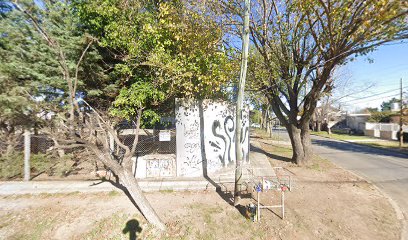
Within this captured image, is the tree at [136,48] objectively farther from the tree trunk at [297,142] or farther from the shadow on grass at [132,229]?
the tree trunk at [297,142]

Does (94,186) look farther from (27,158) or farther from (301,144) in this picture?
(301,144)

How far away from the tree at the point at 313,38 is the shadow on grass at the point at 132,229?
6.52m

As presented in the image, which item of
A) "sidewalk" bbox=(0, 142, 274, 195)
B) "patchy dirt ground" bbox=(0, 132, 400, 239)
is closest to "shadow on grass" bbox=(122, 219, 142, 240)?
"patchy dirt ground" bbox=(0, 132, 400, 239)

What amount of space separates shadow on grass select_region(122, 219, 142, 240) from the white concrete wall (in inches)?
116

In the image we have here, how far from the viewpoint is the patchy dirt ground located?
437cm

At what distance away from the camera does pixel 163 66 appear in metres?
6.36

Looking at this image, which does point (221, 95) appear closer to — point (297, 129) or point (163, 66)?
point (163, 66)

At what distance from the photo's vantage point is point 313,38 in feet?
24.9

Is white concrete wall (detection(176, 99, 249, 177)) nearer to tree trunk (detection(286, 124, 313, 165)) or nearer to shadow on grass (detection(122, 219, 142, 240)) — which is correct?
shadow on grass (detection(122, 219, 142, 240))

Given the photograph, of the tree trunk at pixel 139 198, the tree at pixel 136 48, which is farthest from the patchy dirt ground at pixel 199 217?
the tree at pixel 136 48

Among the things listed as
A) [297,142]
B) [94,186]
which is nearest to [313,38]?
[297,142]

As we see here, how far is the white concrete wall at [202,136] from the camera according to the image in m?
7.52

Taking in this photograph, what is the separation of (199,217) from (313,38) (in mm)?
7316

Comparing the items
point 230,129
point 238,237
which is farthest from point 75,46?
point 238,237
